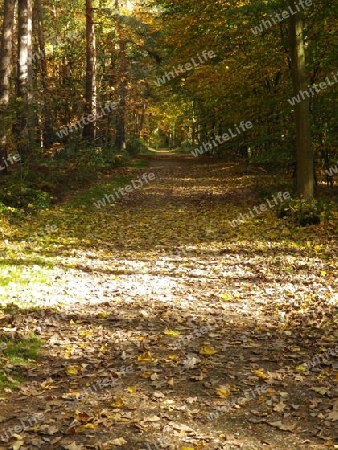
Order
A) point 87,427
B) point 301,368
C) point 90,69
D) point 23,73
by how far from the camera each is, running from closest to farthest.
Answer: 1. point 87,427
2. point 301,368
3. point 23,73
4. point 90,69

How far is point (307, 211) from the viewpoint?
13.6 m

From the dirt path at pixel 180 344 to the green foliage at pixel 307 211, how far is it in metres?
0.75

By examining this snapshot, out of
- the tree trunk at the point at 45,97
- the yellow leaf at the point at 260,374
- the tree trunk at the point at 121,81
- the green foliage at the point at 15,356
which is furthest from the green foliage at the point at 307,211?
the tree trunk at the point at 121,81

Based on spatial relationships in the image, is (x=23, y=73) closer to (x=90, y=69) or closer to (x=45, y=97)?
(x=90, y=69)

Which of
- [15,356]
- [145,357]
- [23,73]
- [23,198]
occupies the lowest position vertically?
[145,357]

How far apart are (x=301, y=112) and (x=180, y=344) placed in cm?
944

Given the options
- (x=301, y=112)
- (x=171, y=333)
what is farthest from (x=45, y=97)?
(x=171, y=333)

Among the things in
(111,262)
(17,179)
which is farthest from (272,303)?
(17,179)

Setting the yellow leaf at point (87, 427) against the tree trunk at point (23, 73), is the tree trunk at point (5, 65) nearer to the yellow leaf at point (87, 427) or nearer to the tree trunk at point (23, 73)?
the tree trunk at point (23, 73)

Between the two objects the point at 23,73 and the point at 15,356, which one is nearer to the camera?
the point at 15,356

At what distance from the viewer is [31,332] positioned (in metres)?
6.88

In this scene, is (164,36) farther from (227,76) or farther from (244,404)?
(244,404)

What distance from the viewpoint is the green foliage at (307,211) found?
529 inches

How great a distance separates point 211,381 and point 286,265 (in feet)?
16.6
